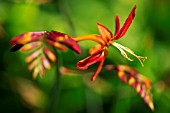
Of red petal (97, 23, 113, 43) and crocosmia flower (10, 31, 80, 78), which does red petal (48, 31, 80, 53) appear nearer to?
crocosmia flower (10, 31, 80, 78)

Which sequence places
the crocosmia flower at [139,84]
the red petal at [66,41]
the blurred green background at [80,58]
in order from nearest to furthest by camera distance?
the red petal at [66,41] < the crocosmia flower at [139,84] < the blurred green background at [80,58]

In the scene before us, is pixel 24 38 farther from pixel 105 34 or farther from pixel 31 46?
pixel 105 34

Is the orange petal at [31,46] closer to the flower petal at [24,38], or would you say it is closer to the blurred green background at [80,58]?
the flower petal at [24,38]

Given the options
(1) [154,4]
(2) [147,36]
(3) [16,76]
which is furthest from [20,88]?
(1) [154,4]

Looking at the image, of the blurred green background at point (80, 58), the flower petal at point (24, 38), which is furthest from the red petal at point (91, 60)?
the blurred green background at point (80, 58)

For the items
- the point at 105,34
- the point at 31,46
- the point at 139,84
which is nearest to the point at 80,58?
the point at 139,84

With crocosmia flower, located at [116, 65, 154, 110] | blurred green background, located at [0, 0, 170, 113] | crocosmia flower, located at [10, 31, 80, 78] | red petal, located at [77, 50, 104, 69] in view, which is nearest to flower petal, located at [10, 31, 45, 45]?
crocosmia flower, located at [10, 31, 80, 78]
